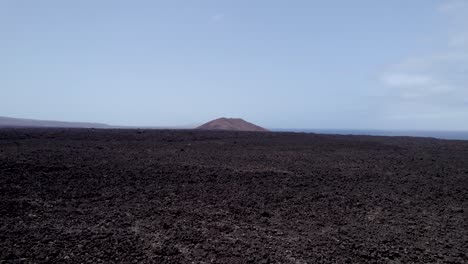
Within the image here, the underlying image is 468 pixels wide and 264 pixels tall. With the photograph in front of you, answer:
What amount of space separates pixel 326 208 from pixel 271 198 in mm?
1112

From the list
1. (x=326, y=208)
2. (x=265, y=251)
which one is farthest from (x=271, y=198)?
(x=265, y=251)

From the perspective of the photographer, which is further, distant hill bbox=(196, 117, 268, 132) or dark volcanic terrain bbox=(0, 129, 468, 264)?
distant hill bbox=(196, 117, 268, 132)

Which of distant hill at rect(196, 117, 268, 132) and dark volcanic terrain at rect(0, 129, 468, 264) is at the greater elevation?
distant hill at rect(196, 117, 268, 132)

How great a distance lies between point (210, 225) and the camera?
5.35m

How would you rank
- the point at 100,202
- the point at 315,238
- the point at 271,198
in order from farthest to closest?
the point at 271,198 < the point at 100,202 < the point at 315,238

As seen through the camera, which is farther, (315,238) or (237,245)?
(315,238)

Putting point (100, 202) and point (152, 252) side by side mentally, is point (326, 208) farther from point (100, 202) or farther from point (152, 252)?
point (100, 202)

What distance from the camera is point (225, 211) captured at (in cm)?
611

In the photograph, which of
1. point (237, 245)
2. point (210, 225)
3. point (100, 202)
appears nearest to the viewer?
point (237, 245)

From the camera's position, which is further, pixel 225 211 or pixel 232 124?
pixel 232 124

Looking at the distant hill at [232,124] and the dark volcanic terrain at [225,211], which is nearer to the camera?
the dark volcanic terrain at [225,211]

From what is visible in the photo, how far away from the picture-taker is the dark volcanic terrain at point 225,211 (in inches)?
172

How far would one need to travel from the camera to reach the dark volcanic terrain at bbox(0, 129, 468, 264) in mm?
4363

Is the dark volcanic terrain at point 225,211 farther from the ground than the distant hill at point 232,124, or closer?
closer
